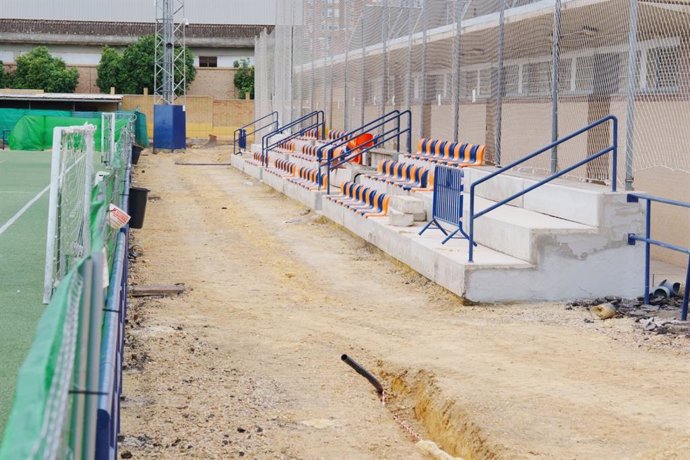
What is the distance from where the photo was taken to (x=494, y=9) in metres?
18.2

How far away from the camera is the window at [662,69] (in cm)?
1238

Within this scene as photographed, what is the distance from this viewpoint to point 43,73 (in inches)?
2741

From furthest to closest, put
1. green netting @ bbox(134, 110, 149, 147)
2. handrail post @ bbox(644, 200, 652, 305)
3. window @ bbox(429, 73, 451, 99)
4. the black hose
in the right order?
1. green netting @ bbox(134, 110, 149, 147)
2. window @ bbox(429, 73, 451, 99)
3. handrail post @ bbox(644, 200, 652, 305)
4. the black hose

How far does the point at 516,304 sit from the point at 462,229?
221 centimetres

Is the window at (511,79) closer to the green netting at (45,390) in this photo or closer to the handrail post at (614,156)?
the handrail post at (614,156)

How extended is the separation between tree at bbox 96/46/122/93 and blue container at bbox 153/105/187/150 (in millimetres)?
19511

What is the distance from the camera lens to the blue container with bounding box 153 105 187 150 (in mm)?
53062

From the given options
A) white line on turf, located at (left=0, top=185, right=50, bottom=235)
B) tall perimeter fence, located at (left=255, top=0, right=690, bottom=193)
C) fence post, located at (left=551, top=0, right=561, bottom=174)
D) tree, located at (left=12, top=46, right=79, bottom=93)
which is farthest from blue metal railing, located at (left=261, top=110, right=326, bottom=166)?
tree, located at (left=12, top=46, right=79, bottom=93)

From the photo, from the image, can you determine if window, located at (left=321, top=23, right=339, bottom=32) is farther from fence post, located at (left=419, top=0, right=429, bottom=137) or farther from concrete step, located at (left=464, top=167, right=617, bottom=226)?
concrete step, located at (left=464, top=167, right=617, bottom=226)

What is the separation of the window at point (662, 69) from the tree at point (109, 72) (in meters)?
62.0

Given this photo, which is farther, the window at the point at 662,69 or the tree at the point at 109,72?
the tree at the point at 109,72

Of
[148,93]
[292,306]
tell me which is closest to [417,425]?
[292,306]

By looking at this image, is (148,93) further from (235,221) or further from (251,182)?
(235,221)

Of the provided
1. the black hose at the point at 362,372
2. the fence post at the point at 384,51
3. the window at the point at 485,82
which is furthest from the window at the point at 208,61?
the black hose at the point at 362,372
